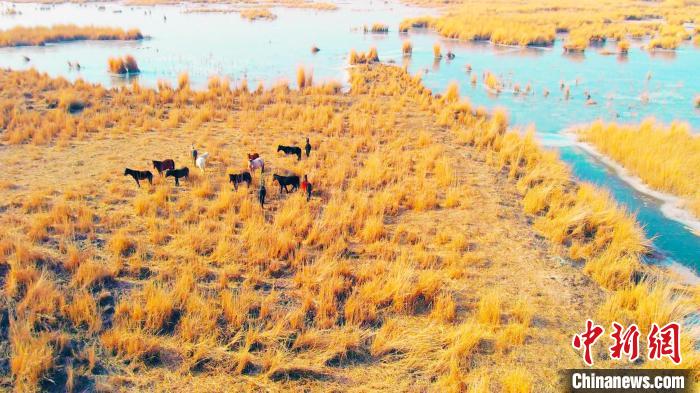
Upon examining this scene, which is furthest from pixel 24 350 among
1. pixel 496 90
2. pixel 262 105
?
pixel 496 90

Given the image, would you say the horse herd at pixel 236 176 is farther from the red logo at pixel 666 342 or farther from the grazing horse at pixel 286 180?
the red logo at pixel 666 342

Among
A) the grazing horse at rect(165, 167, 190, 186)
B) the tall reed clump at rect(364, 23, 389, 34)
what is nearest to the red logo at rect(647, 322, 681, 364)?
the grazing horse at rect(165, 167, 190, 186)

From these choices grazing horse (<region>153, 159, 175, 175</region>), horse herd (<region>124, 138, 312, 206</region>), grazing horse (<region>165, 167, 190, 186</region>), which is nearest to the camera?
horse herd (<region>124, 138, 312, 206</region>)

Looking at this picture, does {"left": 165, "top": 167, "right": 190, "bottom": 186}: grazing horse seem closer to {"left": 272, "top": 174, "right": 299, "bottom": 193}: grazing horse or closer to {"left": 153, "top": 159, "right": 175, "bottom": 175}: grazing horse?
{"left": 153, "top": 159, "right": 175, "bottom": 175}: grazing horse

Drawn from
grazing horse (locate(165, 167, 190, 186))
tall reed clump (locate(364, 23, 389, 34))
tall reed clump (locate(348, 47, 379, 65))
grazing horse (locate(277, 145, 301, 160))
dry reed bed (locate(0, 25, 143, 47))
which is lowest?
grazing horse (locate(165, 167, 190, 186))

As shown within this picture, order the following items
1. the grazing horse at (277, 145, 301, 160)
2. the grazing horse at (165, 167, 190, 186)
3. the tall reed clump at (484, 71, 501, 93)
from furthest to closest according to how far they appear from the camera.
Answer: the tall reed clump at (484, 71, 501, 93) < the grazing horse at (277, 145, 301, 160) < the grazing horse at (165, 167, 190, 186)

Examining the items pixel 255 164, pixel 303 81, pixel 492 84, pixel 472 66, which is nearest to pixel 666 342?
pixel 255 164

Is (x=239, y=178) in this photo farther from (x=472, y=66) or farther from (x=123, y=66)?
(x=472, y=66)

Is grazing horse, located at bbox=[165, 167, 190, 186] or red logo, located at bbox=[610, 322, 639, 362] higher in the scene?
grazing horse, located at bbox=[165, 167, 190, 186]
